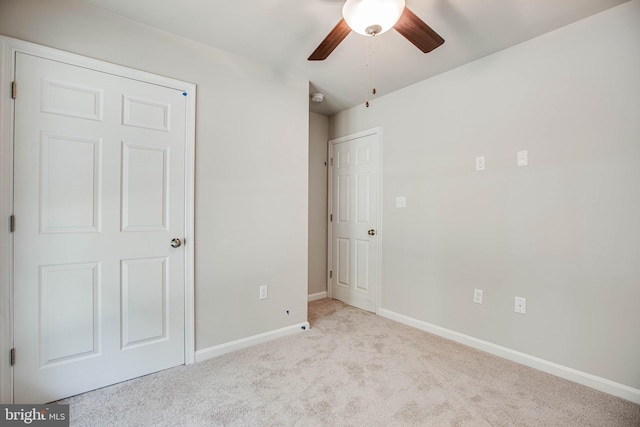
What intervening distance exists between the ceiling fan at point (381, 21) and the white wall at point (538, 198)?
41.3 inches

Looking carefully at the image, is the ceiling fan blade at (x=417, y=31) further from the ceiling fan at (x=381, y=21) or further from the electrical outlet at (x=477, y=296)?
the electrical outlet at (x=477, y=296)

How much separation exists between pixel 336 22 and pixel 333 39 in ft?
1.27

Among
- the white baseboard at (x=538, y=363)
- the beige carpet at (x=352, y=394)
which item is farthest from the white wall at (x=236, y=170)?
the white baseboard at (x=538, y=363)

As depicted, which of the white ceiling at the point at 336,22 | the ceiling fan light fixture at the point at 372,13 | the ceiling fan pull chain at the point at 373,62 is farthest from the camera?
the ceiling fan pull chain at the point at 373,62

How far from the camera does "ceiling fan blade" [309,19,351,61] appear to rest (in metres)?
1.58

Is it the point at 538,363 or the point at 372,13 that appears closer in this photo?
the point at 372,13

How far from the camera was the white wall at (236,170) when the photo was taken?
1982mm

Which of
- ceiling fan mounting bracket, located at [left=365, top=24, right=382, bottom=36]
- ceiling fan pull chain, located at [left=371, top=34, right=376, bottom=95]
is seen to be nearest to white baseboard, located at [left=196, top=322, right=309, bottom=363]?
ceiling fan pull chain, located at [left=371, top=34, right=376, bottom=95]

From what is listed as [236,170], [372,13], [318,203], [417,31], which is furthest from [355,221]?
[372,13]

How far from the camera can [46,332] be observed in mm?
1707

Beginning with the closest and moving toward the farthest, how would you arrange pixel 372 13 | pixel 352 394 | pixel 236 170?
pixel 372 13 → pixel 352 394 → pixel 236 170

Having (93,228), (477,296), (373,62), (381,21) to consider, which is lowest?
(477,296)

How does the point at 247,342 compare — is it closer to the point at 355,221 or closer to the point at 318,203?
the point at 355,221

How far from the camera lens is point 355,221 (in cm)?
355
